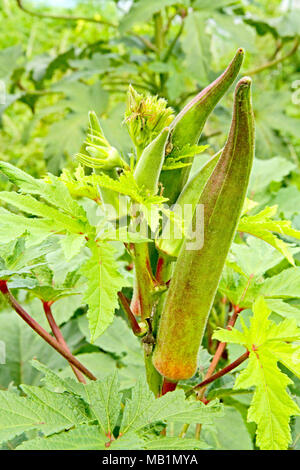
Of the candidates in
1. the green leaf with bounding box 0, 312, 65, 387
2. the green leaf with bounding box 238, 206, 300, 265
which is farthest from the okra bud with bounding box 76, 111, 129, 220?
the green leaf with bounding box 0, 312, 65, 387

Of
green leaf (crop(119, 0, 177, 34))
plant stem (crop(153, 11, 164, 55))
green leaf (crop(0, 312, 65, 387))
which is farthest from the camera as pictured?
plant stem (crop(153, 11, 164, 55))

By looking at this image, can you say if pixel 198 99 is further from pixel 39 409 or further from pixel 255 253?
pixel 39 409

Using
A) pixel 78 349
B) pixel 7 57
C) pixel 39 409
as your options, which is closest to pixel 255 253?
pixel 39 409

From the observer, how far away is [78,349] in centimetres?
107

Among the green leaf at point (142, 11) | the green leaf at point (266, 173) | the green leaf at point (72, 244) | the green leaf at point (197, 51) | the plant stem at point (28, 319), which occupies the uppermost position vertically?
the green leaf at point (142, 11)

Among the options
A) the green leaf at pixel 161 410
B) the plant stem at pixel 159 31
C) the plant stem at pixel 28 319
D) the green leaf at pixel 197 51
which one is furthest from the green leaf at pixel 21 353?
the plant stem at pixel 159 31

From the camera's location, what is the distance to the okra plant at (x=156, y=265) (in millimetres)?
474

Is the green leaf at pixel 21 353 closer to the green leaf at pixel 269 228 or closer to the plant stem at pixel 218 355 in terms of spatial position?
the plant stem at pixel 218 355

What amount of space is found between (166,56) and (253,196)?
0.69 meters

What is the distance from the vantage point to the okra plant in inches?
18.7

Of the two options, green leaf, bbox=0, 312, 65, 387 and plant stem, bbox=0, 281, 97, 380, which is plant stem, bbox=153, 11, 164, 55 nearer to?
green leaf, bbox=0, 312, 65, 387

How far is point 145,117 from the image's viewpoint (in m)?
0.51
